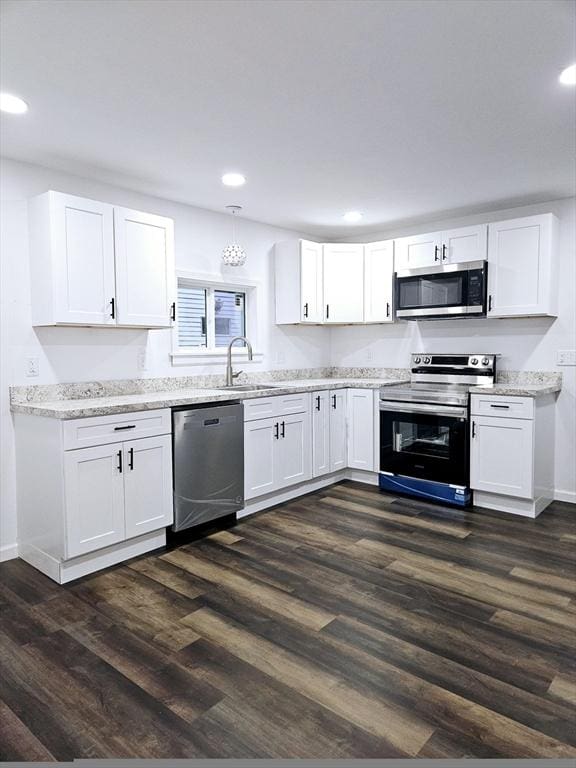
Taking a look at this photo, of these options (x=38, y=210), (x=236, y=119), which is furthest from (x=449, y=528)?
(x=38, y=210)

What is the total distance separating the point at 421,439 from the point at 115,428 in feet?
8.01

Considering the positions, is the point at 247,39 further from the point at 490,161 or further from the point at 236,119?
the point at 490,161

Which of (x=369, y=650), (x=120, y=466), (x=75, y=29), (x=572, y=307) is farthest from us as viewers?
(x=572, y=307)

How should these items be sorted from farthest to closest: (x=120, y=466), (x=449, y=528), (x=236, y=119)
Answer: (x=449, y=528) < (x=120, y=466) < (x=236, y=119)

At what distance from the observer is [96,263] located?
10.2 ft

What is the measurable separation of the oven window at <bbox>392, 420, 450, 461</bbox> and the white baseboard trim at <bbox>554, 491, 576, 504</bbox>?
0.98 meters

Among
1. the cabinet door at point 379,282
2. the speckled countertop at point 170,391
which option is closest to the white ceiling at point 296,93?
the cabinet door at point 379,282

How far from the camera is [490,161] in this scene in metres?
3.16

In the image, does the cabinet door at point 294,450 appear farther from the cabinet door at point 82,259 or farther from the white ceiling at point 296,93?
the white ceiling at point 296,93

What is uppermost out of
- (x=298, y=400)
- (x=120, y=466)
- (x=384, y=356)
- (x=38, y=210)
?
(x=38, y=210)

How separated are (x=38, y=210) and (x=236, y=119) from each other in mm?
1327

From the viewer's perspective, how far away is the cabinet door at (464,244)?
406 cm

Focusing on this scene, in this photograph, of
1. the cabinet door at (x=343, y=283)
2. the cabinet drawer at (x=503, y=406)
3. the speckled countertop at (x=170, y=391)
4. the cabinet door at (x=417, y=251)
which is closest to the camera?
the speckled countertop at (x=170, y=391)

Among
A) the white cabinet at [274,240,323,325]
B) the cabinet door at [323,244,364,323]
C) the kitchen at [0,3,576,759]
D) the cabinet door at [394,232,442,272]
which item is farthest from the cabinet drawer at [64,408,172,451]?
the cabinet door at [394,232,442,272]
